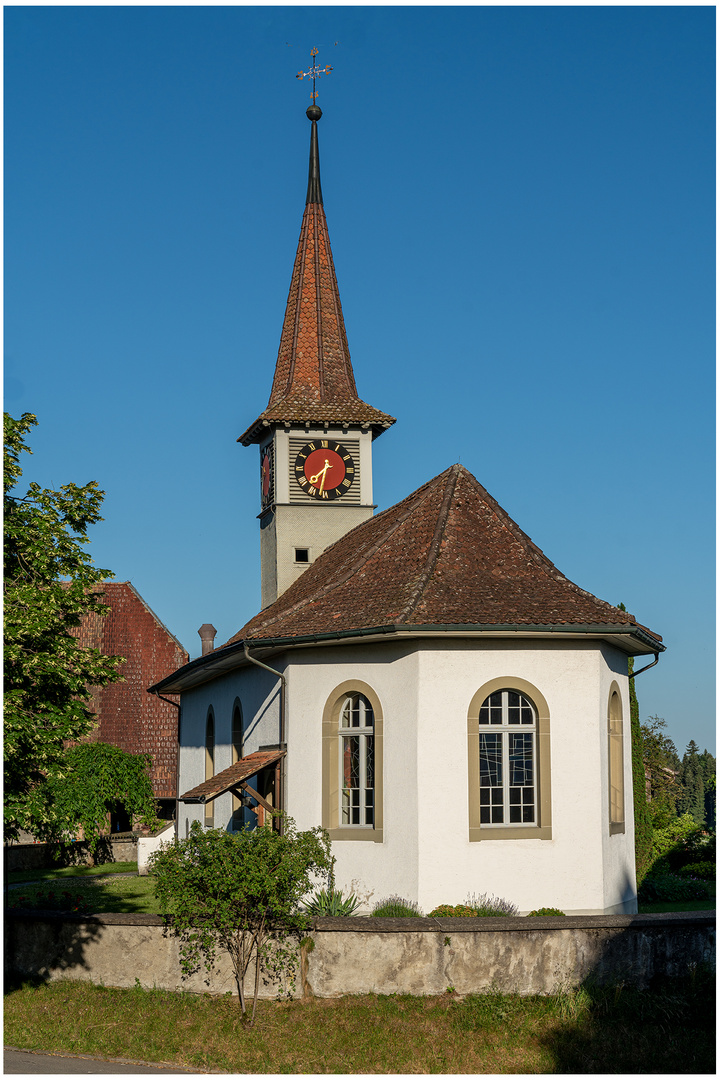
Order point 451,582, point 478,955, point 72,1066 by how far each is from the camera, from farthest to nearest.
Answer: point 451,582 → point 478,955 → point 72,1066

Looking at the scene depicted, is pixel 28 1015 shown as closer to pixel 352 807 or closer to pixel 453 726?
pixel 352 807

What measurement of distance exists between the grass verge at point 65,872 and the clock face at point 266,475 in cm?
1029

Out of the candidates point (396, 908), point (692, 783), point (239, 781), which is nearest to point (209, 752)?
point (239, 781)

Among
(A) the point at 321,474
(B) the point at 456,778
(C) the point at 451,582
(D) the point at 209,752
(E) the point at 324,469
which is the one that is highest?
(E) the point at 324,469

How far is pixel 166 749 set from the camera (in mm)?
36281

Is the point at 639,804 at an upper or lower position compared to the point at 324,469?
lower

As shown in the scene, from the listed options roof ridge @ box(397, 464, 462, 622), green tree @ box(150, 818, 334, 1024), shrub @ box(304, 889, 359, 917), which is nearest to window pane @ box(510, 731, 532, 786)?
roof ridge @ box(397, 464, 462, 622)

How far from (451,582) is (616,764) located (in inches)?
164

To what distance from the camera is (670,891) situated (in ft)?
73.6

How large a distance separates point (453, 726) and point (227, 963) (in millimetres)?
4806

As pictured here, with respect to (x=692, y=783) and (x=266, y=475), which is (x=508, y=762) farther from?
(x=692, y=783)

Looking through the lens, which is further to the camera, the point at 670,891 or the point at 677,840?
the point at 677,840

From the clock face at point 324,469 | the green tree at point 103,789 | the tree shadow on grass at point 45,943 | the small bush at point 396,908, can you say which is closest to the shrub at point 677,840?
the clock face at point 324,469

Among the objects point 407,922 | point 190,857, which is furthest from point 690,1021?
point 190,857
